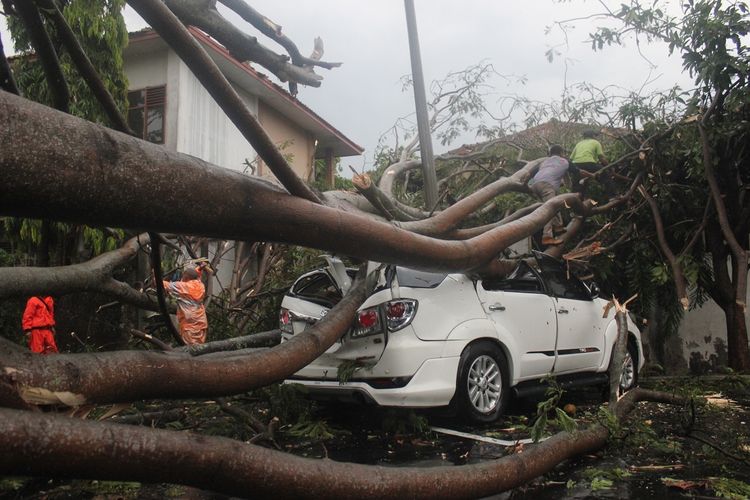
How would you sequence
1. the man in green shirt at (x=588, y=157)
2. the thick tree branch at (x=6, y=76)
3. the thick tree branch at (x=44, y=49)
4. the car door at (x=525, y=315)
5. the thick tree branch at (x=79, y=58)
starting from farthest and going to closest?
the man in green shirt at (x=588, y=157), the car door at (x=525, y=315), the thick tree branch at (x=6, y=76), the thick tree branch at (x=79, y=58), the thick tree branch at (x=44, y=49)

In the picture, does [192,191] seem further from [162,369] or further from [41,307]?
[41,307]

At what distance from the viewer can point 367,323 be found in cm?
531

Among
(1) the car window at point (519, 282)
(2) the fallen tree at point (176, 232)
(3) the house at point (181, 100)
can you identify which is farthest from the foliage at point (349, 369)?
(3) the house at point (181, 100)

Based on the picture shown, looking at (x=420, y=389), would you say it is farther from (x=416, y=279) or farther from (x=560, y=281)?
(x=560, y=281)

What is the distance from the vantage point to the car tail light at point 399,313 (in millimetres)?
5215

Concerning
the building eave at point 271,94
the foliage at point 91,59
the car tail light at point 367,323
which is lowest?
the car tail light at point 367,323

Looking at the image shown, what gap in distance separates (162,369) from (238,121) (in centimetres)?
111

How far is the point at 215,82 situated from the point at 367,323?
3163mm

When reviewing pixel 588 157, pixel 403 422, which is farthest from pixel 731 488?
pixel 588 157

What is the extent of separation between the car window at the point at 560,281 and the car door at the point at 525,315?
0.29 metres

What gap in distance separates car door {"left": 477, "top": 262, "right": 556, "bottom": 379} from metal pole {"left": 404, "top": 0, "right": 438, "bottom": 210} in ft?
11.6

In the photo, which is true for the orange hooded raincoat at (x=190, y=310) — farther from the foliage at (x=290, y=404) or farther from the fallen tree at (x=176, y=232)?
the fallen tree at (x=176, y=232)

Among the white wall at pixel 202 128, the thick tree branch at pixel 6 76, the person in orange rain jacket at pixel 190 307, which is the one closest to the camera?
the thick tree branch at pixel 6 76

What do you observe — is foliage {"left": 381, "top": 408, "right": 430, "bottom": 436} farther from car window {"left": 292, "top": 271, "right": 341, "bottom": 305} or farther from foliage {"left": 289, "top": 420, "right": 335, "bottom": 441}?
car window {"left": 292, "top": 271, "right": 341, "bottom": 305}
